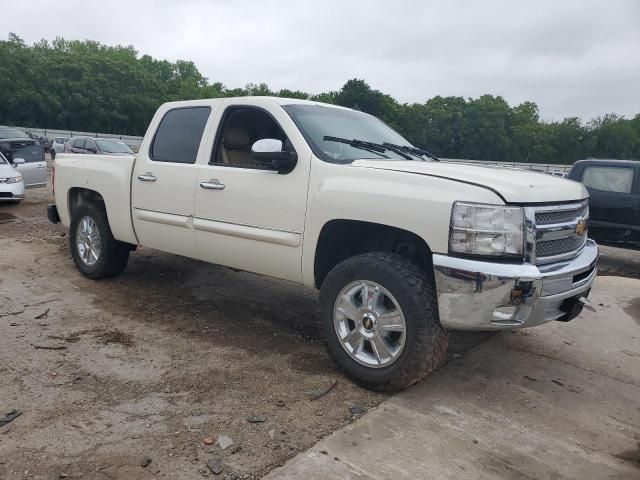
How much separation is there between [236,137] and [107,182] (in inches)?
63.6

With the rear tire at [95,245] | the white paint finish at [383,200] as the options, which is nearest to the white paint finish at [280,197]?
the white paint finish at [383,200]

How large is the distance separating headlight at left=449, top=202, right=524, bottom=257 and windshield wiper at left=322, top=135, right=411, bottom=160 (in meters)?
1.31

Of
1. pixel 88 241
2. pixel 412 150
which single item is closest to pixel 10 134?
pixel 88 241

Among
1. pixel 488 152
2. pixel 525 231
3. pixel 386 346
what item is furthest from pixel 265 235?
pixel 488 152

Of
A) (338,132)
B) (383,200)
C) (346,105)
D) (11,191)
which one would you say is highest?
(346,105)

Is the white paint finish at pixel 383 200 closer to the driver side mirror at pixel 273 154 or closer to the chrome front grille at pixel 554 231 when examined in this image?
the driver side mirror at pixel 273 154

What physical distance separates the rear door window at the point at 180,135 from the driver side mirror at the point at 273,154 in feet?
3.46

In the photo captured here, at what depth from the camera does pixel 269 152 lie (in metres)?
3.81

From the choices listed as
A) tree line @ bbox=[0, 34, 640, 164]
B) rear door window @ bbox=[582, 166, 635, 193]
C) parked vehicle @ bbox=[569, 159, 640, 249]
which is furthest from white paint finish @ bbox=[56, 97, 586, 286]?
tree line @ bbox=[0, 34, 640, 164]

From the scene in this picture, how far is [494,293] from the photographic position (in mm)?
3061

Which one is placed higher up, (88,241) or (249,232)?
(249,232)

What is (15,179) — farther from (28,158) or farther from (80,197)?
(80,197)

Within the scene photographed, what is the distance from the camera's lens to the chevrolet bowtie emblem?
3679mm

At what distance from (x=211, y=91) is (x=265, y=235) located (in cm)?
8677
